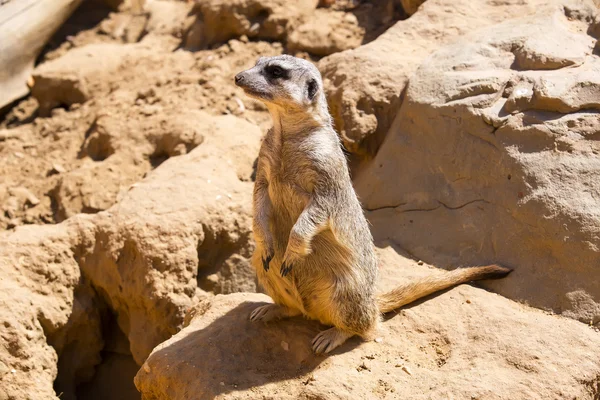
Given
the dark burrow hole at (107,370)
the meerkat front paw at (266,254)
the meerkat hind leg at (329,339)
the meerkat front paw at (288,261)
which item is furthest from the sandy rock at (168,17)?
the meerkat hind leg at (329,339)

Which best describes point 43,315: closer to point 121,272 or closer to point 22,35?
point 121,272

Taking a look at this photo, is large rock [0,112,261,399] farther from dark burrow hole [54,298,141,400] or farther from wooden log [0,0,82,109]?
wooden log [0,0,82,109]

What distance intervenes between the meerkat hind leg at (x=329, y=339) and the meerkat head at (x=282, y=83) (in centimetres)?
100

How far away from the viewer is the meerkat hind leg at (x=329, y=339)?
9.87 ft

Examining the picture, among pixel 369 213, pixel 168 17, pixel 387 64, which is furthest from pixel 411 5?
pixel 168 17

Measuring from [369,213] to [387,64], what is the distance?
98 cm

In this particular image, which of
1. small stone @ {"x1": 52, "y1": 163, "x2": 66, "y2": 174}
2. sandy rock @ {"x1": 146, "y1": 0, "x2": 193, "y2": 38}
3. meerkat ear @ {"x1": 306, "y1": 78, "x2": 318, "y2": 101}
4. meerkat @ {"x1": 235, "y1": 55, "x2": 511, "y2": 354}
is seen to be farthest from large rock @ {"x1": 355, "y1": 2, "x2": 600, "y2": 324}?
sandy rock @ {"x1": 146, "y1": 0, "x2": 193, "y2": 38}

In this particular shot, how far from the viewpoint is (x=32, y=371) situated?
3584 millimetres

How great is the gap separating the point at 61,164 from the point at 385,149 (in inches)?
95.8

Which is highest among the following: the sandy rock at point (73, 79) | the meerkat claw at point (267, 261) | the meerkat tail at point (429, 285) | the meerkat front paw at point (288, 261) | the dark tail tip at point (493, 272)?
the meerkat front paw at point (288, 261)

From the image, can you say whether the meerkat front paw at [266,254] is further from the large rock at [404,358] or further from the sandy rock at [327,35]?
the sandy rock at [327,35]

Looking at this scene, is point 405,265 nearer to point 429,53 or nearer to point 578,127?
point 578,127

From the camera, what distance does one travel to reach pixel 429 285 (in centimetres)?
327

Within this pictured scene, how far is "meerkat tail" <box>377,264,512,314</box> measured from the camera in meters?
3.25
